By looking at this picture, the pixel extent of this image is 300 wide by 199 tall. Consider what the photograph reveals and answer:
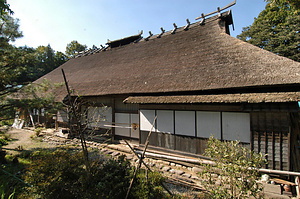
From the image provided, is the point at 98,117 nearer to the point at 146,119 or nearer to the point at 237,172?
the point at 237,172

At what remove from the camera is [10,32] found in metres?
5.86

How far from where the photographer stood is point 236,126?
207 inches

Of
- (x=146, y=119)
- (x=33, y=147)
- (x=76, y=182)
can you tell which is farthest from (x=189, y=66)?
(x=33, y=147)

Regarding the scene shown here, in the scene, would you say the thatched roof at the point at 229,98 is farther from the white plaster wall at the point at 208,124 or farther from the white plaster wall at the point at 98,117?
the white plaster wall at the point at 98,117

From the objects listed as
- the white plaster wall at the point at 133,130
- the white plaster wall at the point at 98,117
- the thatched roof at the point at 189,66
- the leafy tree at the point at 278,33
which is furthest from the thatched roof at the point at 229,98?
the leafy tree at the point at 278,33

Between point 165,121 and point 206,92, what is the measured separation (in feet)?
6.98

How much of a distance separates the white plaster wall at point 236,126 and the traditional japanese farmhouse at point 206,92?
3 cm

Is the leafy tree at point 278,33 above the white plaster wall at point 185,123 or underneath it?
above

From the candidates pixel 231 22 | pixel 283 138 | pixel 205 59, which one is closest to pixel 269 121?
pixel 283 138

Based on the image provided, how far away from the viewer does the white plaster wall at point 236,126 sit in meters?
5.08

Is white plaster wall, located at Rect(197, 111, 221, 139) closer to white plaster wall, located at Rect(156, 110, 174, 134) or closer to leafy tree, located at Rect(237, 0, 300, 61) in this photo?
white plaster wall, located at Rect(156, 110, 174, 134)

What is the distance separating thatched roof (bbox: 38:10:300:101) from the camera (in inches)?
199

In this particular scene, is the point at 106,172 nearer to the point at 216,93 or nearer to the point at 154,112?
the point at 154,112

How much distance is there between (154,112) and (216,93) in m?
2.78
